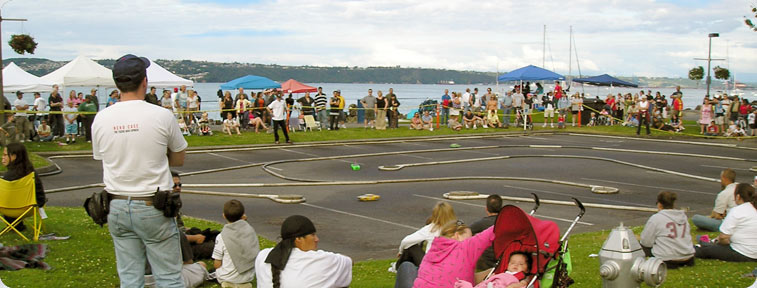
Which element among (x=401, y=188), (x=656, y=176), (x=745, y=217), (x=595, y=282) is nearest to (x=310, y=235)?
(x=595, y=282)

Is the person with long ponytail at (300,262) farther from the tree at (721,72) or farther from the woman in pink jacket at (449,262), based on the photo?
the tree at (721,72)

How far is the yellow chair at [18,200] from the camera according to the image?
10789 millimetres

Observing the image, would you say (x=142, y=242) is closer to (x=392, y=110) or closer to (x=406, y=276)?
(x=406, y=276)

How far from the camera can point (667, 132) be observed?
37031 millimetres

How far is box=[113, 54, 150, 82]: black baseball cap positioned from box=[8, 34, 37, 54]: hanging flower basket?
22.8 metres

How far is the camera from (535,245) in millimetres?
7023

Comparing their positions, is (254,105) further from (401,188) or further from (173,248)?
(173,248)

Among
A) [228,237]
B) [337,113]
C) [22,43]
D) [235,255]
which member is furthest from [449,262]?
[337,113]

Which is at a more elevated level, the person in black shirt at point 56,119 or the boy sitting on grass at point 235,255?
the person in black shirt at point 56,119

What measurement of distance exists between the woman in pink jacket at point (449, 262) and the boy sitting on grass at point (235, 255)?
2692mm

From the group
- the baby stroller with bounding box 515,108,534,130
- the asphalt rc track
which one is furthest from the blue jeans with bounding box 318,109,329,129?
the baby stroller with bounding box 515,108,534,130

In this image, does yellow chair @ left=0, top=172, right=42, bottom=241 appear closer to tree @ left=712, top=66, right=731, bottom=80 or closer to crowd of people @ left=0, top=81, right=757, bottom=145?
crowd of people @ left=0, top=81, right=757, bottom=145

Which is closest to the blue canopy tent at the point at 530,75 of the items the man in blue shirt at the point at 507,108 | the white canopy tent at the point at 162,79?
the man in blue shirt at the point at 507,108

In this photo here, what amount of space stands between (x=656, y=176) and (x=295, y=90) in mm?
26435
